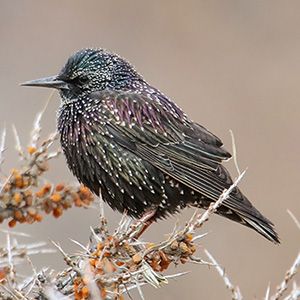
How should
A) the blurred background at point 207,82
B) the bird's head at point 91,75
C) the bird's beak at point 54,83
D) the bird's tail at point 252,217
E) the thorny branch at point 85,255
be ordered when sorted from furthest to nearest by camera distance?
the blurred background at point 207,82, the bird's head at point 91,75, the bird's beak at point 54,83, the bird's tail at point 252,217, the thorny branch at point 85,255

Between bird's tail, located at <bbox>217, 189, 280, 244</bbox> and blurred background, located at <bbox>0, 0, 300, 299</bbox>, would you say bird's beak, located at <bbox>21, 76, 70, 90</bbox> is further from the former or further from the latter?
blurred background, located at <bbox>0, 0, 300, 299</bbox>

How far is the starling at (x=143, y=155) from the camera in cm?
446

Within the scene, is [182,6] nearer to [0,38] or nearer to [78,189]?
[0,38]

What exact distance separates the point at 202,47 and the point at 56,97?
1.75m

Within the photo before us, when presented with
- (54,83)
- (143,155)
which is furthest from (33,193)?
(54,83)

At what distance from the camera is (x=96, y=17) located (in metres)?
8.37

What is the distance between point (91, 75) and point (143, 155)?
691 millimetres

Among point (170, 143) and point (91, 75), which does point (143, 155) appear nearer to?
point (170, 143)

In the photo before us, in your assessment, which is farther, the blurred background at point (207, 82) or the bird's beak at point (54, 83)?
the blurred background at point (207, 82)

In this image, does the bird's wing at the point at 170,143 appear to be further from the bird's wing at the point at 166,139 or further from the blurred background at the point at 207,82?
the blurred background at the point at 207,82

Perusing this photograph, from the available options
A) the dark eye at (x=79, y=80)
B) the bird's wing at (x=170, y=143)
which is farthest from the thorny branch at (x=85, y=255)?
the dark eye at (x=79, y=80)

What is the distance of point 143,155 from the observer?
455cm

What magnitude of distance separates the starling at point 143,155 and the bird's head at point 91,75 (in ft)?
0.04

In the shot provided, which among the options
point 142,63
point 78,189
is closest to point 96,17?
point 142,63
